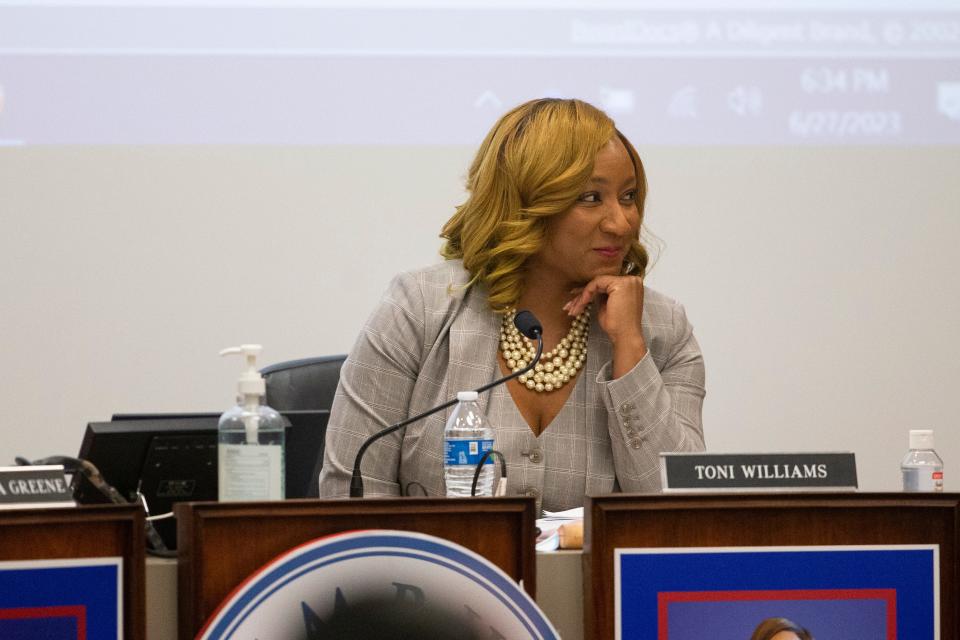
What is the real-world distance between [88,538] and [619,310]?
102 cm

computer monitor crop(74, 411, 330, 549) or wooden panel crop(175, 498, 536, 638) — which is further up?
computer monitor crop(74, 411, 330, 549)

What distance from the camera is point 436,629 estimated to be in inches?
44.6

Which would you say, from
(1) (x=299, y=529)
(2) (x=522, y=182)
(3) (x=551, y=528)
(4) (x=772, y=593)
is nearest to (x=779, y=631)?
(4) (x=772, y=593)

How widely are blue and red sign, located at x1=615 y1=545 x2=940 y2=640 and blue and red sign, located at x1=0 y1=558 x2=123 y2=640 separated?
0.47 meters

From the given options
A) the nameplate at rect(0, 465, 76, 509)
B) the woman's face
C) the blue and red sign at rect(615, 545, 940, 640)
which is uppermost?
the woman's face

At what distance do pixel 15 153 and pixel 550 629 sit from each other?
230 centimetres

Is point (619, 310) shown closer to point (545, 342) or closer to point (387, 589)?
point (545, 342)

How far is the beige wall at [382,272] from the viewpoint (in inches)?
119

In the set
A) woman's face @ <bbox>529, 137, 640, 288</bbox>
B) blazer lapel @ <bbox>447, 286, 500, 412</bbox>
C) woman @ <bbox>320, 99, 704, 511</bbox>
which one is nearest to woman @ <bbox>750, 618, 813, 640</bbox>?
woman @ <bbox>320, 99, 704, 511</bbox>

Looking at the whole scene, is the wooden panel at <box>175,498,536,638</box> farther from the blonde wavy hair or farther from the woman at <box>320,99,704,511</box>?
the blonde wavy hair

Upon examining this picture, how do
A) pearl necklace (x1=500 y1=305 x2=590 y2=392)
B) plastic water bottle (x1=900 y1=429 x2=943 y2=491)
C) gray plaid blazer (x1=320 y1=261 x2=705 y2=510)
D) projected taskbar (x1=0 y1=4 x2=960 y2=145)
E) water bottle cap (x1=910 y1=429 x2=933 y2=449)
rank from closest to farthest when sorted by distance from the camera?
water bottle cap (x1=910 y1=429 x2=933 y2=449) < plastic water bottle (x1=900 y1=429 x2=943 y2=491) < gray plaid blazer (x1=320 y1=261 x2=705 y2=510) < pearl necklace (x1=500 y1=305 x2=590 y2=392) < projected taskbar (x1=0 y1=4 x2=960 y2=145)

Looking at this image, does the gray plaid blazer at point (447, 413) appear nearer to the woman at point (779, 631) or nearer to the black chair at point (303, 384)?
the black chair at point (303, 384)

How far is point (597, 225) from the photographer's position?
1980 millimetres

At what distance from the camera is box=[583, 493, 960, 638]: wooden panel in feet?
3.93
